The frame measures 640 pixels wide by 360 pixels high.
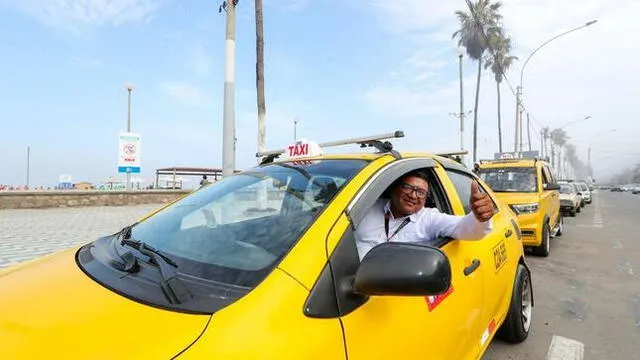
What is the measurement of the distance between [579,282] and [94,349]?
6922 millimetres

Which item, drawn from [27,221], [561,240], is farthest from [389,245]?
[27,221]

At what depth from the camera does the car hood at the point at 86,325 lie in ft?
4.35

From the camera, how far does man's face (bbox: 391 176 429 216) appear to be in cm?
270

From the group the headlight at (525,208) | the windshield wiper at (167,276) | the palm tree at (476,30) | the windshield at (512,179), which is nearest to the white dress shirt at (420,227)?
the windshield wiper at (167,276)

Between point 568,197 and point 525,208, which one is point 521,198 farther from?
point 568,197

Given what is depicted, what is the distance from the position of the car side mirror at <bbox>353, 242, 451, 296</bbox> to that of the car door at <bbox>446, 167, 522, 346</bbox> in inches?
47.6

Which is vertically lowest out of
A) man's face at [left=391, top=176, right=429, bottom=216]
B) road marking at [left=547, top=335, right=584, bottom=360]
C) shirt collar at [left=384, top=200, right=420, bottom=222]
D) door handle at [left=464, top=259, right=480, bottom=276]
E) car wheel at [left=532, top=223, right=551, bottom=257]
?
road marking at [left=547, top=335, right=584, bottom=360]

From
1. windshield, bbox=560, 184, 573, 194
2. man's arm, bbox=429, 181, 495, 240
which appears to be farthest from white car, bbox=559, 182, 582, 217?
man's arm, bbox=429, 181, 495, 240

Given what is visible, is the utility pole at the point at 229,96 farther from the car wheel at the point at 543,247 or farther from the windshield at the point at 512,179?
the car wheel at the point at 543,247

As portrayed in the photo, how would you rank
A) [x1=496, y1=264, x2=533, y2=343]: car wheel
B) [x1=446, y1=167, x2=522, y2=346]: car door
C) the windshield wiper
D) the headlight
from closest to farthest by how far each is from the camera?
the windshield wiper
[x1=446, y1=167, x2=522, y2=346]: car door
[x1=496, y1=264, x2=533, y2=343]: car wheel
the headlight

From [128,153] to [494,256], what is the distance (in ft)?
60.0

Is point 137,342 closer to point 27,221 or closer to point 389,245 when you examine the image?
point 389,245

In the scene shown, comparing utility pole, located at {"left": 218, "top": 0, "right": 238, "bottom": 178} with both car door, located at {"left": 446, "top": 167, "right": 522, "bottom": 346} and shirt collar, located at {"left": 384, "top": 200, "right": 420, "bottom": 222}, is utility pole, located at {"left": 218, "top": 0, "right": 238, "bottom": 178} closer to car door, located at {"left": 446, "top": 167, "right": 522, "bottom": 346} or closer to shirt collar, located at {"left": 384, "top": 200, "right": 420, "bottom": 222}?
car door, located at {"left": 446, "top": 167, "right": 522, "bottom": 346}

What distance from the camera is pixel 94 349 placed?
1.32 meters
